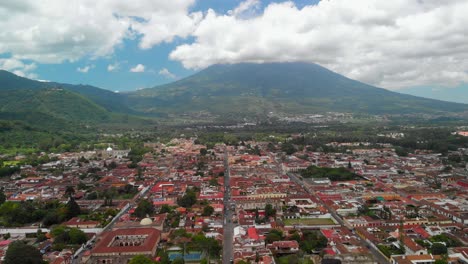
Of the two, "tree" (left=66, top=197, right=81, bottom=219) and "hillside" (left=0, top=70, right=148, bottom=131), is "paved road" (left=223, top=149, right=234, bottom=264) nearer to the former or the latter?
"tree" (left=66, top=197, right=81, bottom=219)

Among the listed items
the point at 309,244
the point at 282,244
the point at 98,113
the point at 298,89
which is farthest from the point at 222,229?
the point at 298,89

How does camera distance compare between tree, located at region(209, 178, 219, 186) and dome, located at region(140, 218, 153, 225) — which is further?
tree, located at region(209, 178, 219, 186)

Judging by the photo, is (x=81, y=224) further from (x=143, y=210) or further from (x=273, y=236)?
(x=273, y=236)

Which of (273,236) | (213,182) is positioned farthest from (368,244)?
(213,182)

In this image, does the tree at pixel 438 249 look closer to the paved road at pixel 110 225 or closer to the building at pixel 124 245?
the building at pixel 124 245

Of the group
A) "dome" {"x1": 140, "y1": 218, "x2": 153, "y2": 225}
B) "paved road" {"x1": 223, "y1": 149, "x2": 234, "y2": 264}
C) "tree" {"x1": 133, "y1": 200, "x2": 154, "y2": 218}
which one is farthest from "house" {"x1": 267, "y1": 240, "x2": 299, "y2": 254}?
"tree" {"x1": 133, "y1": 200, "x2": 154, "y2": 218}

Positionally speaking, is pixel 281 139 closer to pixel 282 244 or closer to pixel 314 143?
pixel 314 143
